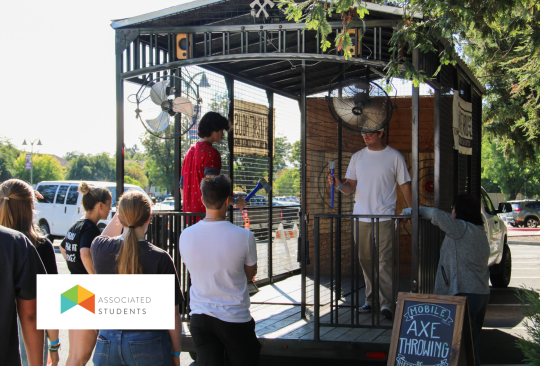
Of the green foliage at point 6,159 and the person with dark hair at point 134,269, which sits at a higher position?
the green foliage at point 6,159

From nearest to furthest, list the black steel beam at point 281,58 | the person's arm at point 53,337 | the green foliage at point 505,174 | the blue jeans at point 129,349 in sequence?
1. the blue jeans at point 129,349
2. the person's arm at point 53,337
3. the black steel beam at point 281,58
4. the green foliage at point 505,174

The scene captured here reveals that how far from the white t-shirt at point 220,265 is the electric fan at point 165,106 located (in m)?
2.74

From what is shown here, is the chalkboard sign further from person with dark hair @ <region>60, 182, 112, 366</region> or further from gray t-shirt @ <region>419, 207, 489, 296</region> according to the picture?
person with dark hair @ <region>60, 182, 112, 366</region>

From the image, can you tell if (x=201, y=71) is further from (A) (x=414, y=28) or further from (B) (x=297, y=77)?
(A) (x=414, y=28)

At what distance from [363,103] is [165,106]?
2.23 m

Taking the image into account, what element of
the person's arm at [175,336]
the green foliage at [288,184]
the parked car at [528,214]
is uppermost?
the green foliage at [288,184]

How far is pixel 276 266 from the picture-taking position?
7.20m

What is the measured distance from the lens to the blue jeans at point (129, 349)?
2.45 m

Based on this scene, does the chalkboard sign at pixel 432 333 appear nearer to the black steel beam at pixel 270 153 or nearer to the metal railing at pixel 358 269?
the metal railing at pixel 358 269

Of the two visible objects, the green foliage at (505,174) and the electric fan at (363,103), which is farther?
the green foliage at (505,174)

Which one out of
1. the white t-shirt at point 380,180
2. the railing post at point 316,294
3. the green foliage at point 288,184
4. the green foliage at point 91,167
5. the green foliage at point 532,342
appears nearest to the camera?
the green foliage at point 532,342

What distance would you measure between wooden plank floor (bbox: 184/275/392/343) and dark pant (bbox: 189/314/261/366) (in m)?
1.35

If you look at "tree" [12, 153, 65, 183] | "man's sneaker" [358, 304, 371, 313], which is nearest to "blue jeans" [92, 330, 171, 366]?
"man's sneaker" [358, 304, 371, 313]

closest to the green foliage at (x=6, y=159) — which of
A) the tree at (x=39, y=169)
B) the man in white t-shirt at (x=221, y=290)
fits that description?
the tree at (x=39, y=169)
